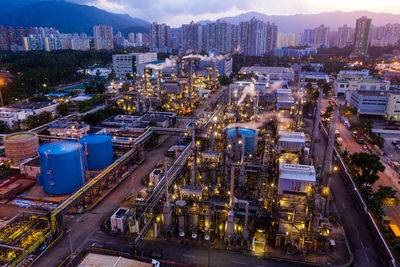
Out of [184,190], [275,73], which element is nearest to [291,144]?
[184,190]

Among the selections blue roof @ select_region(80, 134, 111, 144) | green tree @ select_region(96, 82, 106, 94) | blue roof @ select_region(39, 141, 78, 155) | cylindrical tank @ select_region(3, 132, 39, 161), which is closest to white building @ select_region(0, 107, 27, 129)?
cylindrical tank @ select_region(3, 132, 39, 161)

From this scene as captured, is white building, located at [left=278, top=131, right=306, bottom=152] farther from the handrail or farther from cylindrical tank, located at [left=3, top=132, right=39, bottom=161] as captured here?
cylindrical tank, located at [left=3, top=132, right=39, bottom=161]

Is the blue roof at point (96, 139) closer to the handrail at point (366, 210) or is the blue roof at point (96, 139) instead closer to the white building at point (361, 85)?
the handrail at point (366, 210)

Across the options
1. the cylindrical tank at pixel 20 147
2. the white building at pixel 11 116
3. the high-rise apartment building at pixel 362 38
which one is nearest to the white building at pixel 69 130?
the cylindrical tank at pixel 20 147

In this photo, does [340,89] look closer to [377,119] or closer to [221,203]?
[377,119]

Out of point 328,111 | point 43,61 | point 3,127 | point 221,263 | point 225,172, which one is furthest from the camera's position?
point 43,61

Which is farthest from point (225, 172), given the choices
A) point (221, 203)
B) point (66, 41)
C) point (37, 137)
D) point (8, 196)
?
point (66, 41)
